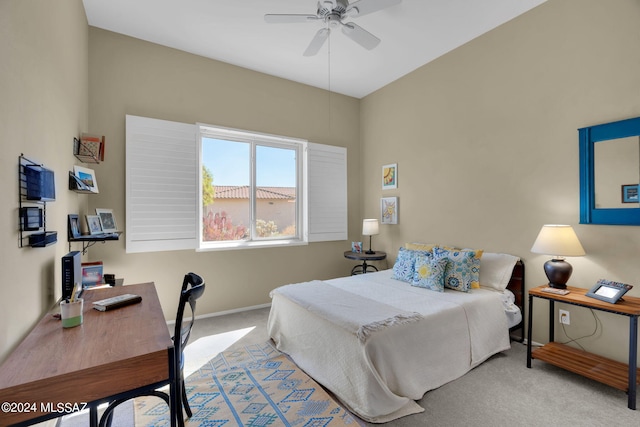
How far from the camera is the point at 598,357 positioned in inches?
93.9

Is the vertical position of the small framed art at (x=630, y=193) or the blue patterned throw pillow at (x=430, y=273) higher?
the small framed art at (x=630, y=193)

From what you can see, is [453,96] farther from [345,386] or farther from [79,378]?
[79,378]

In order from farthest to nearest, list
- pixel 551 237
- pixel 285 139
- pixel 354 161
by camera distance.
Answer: pixel 354 161, pixel 285 139, pixel 551 237

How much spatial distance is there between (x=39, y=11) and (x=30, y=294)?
149cm

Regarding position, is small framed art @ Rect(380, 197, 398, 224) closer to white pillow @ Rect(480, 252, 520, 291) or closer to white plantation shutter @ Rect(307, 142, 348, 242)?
white plantation shutter @ Rect(307, 142, 348, 242)

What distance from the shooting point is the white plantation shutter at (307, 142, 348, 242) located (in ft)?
14.6

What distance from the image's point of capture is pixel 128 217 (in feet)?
10.4

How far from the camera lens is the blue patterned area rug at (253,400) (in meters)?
1.87

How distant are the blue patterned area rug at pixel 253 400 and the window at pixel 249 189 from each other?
5.69 ft

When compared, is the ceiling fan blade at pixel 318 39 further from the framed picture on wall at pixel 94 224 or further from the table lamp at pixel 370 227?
the framed picture on wall at pixel 94 224

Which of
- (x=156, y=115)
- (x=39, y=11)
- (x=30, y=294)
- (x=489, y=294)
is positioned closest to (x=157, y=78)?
(x=156, y=115)

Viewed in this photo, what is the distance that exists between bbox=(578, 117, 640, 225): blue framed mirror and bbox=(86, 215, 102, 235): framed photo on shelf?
13.5 ft

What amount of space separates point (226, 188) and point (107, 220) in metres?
1.38

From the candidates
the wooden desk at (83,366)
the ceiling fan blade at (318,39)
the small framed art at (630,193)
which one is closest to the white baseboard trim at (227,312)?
the wooden desk at (83,366)
